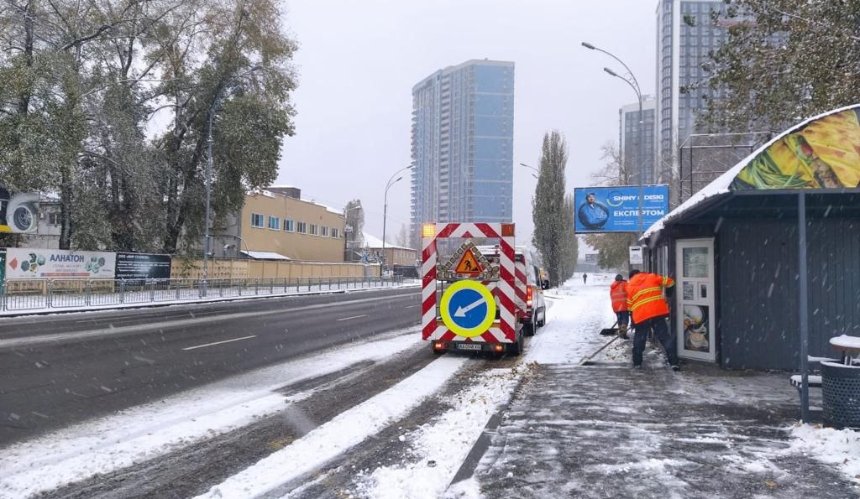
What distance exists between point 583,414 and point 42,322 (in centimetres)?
1643

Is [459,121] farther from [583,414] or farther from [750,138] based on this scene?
[583,414]

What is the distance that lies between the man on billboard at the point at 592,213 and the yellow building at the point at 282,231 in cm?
2238

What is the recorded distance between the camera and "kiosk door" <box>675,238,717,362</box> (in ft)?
32.6

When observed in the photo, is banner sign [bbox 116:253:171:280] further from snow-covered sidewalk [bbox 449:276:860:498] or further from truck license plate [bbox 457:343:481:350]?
snow-covered sidewalk [bbox 449:276:860:498]

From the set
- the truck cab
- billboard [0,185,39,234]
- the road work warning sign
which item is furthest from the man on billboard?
billboard [0,185,39,234]

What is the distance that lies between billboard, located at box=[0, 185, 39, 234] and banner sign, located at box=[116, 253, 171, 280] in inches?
157

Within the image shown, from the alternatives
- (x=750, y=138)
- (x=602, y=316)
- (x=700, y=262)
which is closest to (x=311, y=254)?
(x=602, y=316)

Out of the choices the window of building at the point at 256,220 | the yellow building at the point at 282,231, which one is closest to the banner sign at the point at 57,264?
the yellow building at the point at 282,231

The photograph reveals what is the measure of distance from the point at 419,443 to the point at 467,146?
8571 cm

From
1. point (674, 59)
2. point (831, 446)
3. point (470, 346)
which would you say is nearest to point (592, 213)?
point (470, 346)

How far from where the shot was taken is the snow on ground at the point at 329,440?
4.64m

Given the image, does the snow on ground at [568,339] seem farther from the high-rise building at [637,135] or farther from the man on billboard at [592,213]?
the high-rise building at [637,135]

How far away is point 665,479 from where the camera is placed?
4.77m

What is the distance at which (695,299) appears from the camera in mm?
10227
